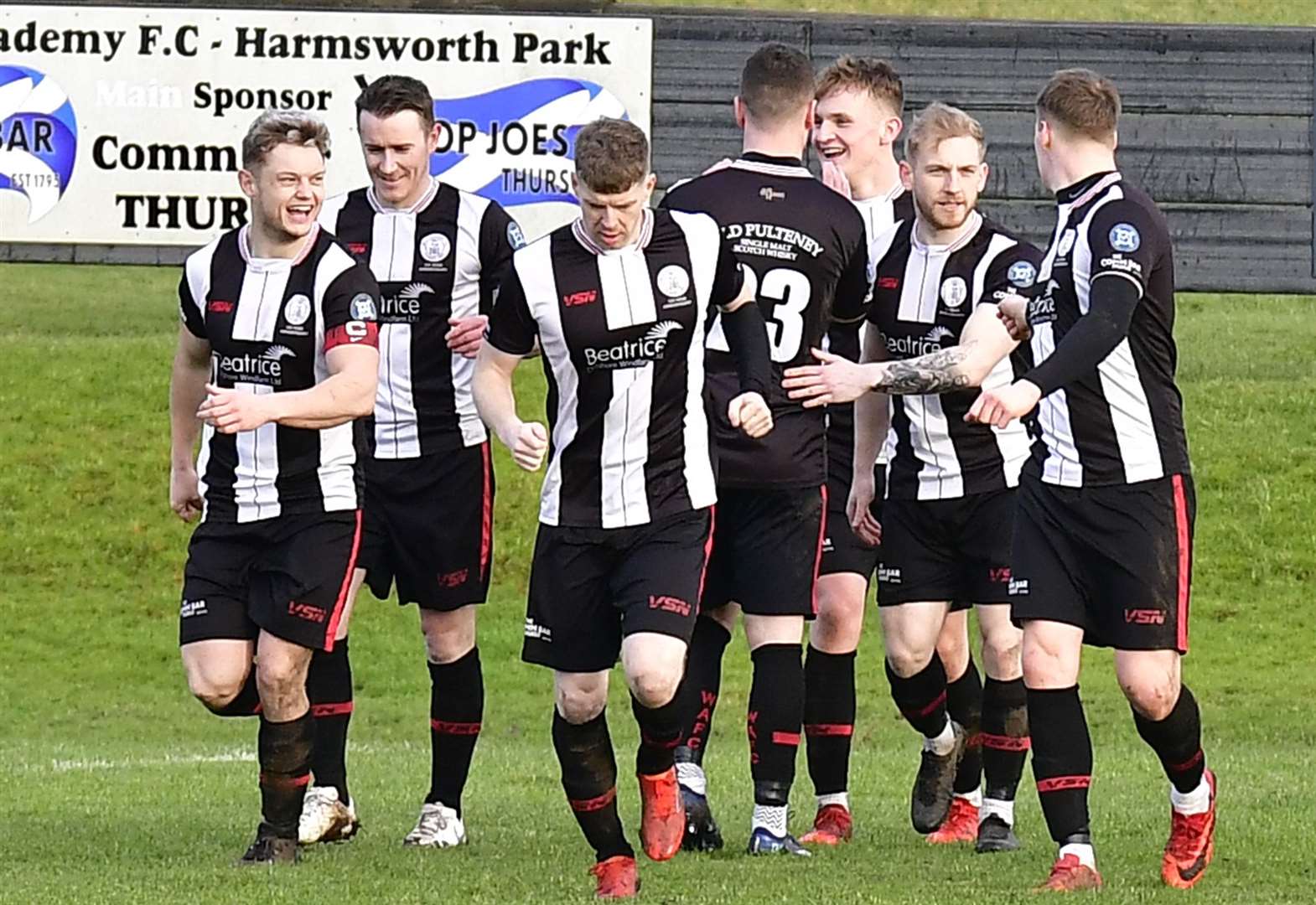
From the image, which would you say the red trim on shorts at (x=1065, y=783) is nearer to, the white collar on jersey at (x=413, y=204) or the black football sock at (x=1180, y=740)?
the black football sock at (x=1180, y=740)

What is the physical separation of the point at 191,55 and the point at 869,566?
10.0 meters

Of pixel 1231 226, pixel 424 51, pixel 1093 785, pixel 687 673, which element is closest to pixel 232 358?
pixel 687 673

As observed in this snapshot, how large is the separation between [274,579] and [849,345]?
221 centimetres

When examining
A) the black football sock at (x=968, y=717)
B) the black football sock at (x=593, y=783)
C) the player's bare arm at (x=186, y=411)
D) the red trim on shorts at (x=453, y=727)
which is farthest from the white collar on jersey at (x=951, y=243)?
the player's bare arm at (x=186, y=411)

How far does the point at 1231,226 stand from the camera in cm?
1725

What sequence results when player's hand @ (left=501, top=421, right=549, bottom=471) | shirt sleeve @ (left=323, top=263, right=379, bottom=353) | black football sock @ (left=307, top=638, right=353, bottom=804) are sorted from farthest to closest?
1. black football sock @ (left=307, top=638, right=353, bottom=804)
2. shirt sleeve @ (left=323, top=263, right=379, bottom=353)
3. player's hand @ (left=501, top=421, right=549, bottom=471)

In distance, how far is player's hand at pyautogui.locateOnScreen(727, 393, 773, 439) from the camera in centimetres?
671

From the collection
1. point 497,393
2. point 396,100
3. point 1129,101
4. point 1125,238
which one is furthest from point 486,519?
point 1129,101

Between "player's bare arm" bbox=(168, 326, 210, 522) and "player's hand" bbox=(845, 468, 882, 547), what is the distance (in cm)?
218

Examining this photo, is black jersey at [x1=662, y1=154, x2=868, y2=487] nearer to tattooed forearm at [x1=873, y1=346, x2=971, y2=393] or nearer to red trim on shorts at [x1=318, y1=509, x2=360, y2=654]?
tattooed forearm at [x1=873, y1=346, x2=971, y2=393]

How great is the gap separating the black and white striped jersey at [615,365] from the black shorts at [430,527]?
119 cm

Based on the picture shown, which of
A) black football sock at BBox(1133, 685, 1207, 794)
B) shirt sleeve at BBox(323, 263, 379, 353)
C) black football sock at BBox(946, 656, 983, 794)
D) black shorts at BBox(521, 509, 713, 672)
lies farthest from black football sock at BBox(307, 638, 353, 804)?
black football sock at BBox(1133, 685, 1207, 794)

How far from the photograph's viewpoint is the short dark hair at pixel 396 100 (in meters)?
7.86

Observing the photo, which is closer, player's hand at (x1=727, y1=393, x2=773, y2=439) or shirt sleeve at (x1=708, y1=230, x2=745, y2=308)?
player's hand at (x1=727, y1=393, x2=773, y2=439)
